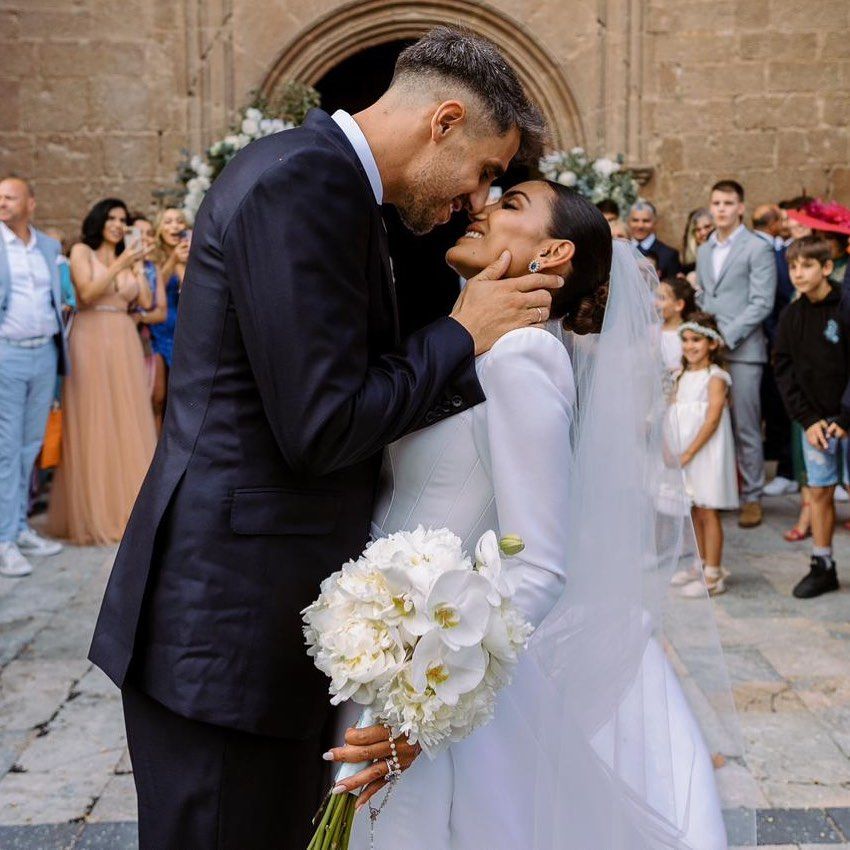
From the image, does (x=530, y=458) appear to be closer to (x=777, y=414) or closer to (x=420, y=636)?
(x=420, y=636)

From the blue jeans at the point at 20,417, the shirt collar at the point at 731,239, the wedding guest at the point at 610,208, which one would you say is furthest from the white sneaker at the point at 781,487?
the blue jeans at the point at 20,417

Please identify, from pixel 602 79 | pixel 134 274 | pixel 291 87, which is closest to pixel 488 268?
pixel 134 274

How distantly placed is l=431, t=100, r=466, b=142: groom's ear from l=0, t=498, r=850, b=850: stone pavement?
81.9 inches

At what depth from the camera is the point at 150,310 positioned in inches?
320

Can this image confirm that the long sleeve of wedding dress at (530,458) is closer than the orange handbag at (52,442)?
Yes

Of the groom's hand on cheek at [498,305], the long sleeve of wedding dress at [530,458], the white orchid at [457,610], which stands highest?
the groom's hand on cheek at [498,305]

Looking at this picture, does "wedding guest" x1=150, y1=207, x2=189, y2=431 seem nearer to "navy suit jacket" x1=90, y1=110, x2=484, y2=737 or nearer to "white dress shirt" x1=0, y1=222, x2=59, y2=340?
"white dress shirt" x1=0, y1=222, x2=59, y2=340

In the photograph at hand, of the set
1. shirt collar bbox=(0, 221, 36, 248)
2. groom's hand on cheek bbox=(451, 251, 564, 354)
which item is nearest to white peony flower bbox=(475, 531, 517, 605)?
groom's hand on cheek bbox=(451, 251, 564, 354)

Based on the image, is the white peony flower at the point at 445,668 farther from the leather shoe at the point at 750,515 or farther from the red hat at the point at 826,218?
the leather shoe at the point at 750,515

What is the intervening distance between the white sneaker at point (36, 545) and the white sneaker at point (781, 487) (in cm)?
489

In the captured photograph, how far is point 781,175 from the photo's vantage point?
35.5 feet

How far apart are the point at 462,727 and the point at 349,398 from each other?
540 millimetres

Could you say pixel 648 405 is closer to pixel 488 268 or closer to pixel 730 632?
pixel 488 268

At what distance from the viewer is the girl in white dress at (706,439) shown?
243 inches
